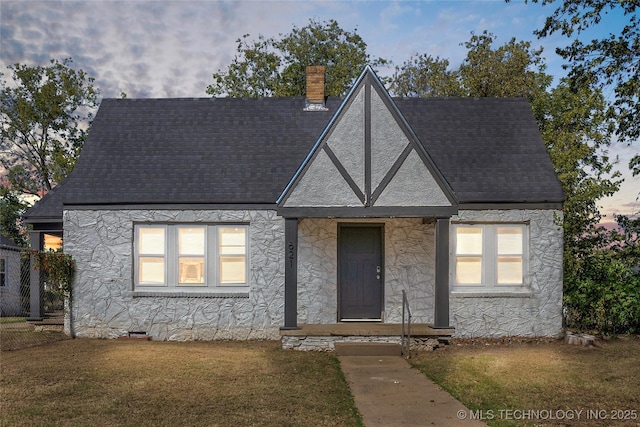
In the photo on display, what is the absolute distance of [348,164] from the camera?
40.3 feet

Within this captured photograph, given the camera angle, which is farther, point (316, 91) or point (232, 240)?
point (316, 91)

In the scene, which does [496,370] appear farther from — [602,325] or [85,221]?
[85,221]

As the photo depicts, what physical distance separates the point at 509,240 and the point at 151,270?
8.53 metres

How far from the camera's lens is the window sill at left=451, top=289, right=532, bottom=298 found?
13.4 m

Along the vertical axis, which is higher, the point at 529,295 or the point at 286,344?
the point at 529,295

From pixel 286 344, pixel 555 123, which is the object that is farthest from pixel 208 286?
pixel 555 123

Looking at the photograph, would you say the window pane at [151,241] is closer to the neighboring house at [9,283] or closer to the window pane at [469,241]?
the window pane at [469,241]

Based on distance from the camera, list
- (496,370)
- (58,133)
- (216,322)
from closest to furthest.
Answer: (496,370) → (216,322) → (58,133)

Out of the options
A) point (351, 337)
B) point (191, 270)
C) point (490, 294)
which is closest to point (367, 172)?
point (351, 337)

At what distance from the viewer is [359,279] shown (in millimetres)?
13727

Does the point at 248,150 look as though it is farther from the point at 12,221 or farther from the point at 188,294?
the point at 12,221

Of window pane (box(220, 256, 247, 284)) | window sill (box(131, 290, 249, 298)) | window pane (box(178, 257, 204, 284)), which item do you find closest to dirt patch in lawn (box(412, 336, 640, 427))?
window sill (box(131, 290, 249, 298))

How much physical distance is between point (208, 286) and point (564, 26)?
10.0m

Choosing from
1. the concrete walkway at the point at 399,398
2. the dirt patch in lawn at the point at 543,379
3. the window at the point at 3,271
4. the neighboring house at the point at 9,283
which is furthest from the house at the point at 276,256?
the window at the point at 3,271
